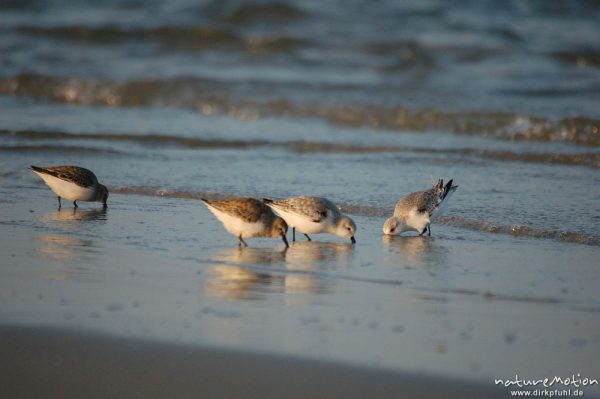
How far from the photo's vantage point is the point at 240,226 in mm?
7590

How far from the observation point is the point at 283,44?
20.6 meters

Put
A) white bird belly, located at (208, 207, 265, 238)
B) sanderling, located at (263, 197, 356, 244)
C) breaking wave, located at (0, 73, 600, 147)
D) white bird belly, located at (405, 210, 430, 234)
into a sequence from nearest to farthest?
white bird belly, located at (208, 207, 265, 238), sanderling, located at (263, 197, 356, 244), white bird belly, located at (405, 210, 430, 234), breaking wave, located at (0, 73, 600, 147)

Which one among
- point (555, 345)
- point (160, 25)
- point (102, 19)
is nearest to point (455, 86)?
point (160, 25)

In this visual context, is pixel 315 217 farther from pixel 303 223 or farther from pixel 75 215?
pixel 75 215

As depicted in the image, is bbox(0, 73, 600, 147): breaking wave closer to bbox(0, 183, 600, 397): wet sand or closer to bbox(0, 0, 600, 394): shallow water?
bbox(0, 0, 600, 394): shallow water

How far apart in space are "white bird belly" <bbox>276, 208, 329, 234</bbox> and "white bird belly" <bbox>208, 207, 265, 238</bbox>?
0.41m

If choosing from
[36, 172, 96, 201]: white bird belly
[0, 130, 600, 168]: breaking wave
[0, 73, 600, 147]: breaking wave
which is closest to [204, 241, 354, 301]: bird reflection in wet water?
[36, 172, 96, 201]: white bird belly

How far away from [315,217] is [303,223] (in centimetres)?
14

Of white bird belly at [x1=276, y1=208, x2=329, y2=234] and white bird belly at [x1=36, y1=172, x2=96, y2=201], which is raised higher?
white bird belly at [x1=36, y1=172, x2=96, y2=201]

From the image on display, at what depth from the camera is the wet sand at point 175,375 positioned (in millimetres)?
4688

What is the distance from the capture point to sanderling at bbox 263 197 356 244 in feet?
25.9

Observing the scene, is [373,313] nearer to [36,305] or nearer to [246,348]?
[246,348]

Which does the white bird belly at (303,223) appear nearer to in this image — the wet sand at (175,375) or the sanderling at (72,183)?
the sanderling at (72,183)

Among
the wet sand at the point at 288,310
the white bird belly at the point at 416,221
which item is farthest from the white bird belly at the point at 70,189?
the white bird belly at the point at 416,221
